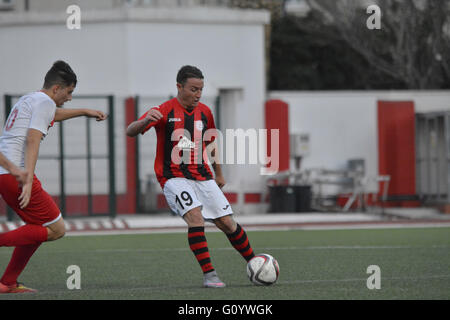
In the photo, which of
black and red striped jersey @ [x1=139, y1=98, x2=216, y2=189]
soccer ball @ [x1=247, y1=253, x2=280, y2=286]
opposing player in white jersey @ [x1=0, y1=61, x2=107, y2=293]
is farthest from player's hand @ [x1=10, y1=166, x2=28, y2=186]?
soccer ball @ [x1=247, y1=253, x2=280, y2=286]

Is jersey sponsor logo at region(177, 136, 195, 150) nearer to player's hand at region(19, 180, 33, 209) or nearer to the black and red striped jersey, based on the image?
the black and red striped jersey

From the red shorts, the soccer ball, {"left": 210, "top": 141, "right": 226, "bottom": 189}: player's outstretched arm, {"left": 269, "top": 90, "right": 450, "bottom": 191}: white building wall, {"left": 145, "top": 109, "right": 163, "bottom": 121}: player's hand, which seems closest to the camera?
the red shorts

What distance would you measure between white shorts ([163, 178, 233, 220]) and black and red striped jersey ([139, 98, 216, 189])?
0.25 ft

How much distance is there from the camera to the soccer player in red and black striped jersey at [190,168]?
28.4 feet

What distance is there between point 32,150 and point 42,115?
35 cm

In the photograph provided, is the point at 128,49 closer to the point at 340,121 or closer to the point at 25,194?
the point at 340,121

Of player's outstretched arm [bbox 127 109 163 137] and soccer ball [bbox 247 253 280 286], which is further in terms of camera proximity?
soccer ball [bbox 247 253 280 286]

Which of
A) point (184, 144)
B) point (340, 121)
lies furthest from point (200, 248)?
point (340, 121)

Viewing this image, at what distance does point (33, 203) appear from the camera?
802 centimetres

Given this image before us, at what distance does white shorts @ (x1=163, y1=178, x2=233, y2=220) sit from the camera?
28.4ft

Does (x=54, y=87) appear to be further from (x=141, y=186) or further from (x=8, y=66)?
(x=8, y=66)

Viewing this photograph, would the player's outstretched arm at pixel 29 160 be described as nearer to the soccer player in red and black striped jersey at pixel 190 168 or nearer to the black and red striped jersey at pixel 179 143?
the soccer player in red and black striped jersey at pixel 190 168

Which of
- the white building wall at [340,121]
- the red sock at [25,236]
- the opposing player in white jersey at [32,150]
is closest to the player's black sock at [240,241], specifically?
the opposing player in white jersey at [32,150]
